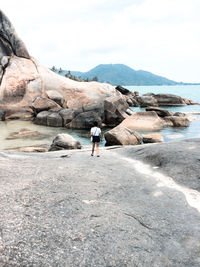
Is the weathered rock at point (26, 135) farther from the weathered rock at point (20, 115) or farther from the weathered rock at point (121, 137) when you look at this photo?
the weathered rock at point (20, 115)

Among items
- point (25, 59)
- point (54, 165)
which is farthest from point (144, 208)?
point (25, 59)

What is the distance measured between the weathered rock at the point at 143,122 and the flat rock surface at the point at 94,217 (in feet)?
64.3

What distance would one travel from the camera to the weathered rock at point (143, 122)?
28278 mm

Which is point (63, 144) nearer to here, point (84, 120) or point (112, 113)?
point (84, 120)

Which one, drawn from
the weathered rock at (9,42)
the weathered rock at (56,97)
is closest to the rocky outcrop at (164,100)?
the weathered rock at (56,97)

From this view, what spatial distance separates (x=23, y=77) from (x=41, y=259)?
3367 centimetres

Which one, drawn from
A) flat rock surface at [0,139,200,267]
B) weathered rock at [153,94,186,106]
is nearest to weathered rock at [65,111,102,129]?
flat rock surface at [0,139,200,267]

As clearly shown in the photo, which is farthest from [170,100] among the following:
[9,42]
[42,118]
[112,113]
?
[42,118]

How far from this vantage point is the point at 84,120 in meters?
27.4

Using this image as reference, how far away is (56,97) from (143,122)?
12961 mm

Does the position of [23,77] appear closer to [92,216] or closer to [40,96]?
[40,96]

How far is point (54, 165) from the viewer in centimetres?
882

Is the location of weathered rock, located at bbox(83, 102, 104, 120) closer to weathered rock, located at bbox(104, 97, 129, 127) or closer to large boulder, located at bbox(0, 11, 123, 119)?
weathered rock, located at bbox(104, 97, 129, 127)

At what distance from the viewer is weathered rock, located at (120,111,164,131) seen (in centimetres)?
2828
